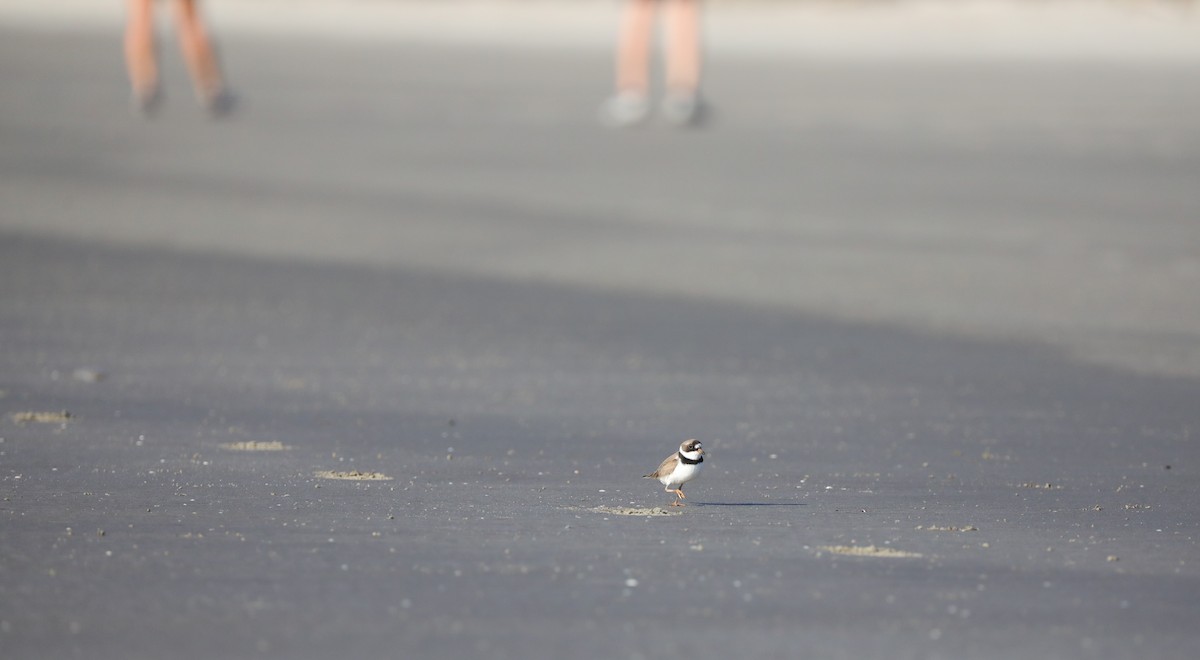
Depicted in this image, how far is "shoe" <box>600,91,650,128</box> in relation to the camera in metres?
24.4

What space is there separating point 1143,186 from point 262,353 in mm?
11928

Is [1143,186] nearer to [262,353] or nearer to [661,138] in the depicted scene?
[661,138]

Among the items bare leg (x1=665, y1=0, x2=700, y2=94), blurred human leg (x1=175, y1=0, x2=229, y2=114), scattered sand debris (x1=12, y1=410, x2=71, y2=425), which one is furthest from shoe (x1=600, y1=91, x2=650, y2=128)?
scattered sand debris (x1=12, y1=410, x2=71, y2=425)

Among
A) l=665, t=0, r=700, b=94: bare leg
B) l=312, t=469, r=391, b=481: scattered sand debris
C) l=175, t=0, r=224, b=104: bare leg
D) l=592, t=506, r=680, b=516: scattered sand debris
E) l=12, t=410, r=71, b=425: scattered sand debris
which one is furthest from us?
l=665, t=0, r=700, b=94: bare leg

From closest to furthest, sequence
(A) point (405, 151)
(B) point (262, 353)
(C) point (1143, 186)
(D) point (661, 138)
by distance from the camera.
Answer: (B) point (262, 353)
(C) point (1143, 186)
(A) point (405, 151)
(D) point (661, 138)

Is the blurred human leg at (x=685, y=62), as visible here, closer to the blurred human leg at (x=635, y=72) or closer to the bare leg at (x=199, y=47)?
the blurred human leg at (x=635, y=72)

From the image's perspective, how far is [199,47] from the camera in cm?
1956

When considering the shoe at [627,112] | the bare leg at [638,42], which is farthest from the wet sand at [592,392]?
the bare leg at [638,42]

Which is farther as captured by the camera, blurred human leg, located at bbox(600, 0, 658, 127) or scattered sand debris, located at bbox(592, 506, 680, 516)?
blurred human leg, located at bbox(600, 0, 658, 127)

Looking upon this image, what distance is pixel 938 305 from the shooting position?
48.5 feet

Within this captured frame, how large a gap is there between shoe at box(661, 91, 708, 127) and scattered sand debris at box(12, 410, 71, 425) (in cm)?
1483

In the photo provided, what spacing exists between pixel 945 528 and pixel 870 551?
0.57 meters

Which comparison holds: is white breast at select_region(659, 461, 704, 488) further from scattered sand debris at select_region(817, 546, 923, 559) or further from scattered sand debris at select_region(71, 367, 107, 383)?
scattered sand debris at select_region(71, 367, 107, 383)

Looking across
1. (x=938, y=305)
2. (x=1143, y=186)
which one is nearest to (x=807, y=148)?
(x=1143, y=186)
